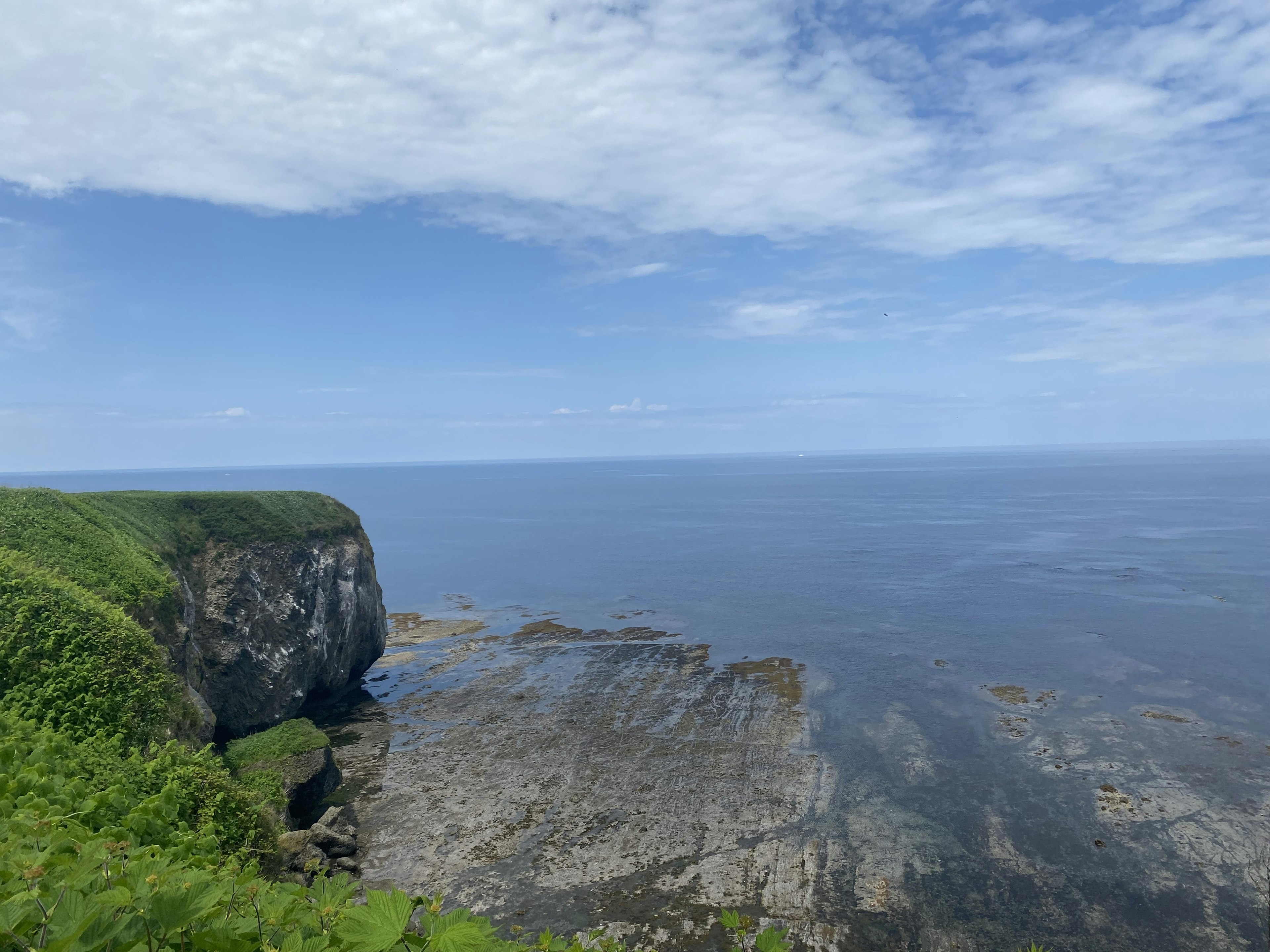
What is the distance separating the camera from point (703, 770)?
3597 centimetres

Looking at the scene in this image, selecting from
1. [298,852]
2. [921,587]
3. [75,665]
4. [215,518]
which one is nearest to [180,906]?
[75,665]

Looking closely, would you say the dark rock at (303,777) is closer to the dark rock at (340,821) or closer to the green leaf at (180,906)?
the dark rock at (340,821)

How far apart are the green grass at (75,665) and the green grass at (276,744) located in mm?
8987

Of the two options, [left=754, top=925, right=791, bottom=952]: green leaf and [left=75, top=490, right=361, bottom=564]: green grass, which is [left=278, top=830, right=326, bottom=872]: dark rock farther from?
[left=754, top=925, right=791, bottom=952]: green leaf

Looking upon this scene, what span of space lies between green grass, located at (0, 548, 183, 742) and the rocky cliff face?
31.9 ft

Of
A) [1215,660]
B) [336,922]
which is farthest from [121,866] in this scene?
[1215,660]

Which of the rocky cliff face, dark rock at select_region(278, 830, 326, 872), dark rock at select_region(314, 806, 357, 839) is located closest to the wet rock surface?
dark rock at select_region(314, 806, 357, 839)

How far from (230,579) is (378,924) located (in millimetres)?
44921

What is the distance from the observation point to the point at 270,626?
4456cm

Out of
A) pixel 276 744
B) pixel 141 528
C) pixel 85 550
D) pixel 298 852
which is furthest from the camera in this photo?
pixel 141 528

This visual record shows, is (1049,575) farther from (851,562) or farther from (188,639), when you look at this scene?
(188,639)

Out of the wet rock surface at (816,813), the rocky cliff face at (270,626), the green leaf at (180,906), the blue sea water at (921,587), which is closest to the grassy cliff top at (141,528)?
the rocky cliff face at (270,626)

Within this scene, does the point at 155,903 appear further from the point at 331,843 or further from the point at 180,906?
the point at 331,843

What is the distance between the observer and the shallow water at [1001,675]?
26344 millimetres
